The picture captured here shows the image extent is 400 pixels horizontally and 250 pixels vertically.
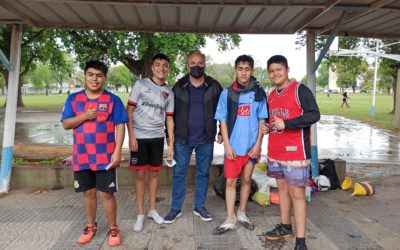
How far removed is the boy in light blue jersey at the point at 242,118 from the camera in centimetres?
379

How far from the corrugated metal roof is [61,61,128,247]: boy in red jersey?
4.52ft

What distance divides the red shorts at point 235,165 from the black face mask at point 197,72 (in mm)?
1032

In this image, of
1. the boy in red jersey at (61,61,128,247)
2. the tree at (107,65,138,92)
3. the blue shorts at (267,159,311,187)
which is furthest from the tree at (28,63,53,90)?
the blue shorts at (267,159,311,187)

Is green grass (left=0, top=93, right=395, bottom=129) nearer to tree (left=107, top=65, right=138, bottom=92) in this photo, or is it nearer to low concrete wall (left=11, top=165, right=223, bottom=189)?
low concrete wall (left=11, top=165, right=223, bottom=189)

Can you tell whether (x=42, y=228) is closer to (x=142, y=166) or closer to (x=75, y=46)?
(x=142, y=166)

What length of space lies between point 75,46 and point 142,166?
12997mm

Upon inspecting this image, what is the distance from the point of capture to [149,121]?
3855mm

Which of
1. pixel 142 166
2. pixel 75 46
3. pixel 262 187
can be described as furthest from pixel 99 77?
pixel 75 46

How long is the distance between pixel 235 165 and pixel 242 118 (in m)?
0.55

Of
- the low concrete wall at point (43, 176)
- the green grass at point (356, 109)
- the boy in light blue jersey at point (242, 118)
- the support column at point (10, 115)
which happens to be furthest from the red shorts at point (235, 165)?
the green grass at point (356, 109)

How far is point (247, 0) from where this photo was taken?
167 inches

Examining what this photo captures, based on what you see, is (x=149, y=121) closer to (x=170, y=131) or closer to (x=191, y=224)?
(x=170, y=131)

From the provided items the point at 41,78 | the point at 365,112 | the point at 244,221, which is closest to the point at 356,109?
the point at 365,112

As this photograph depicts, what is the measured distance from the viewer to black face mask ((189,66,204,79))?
12.7ft
